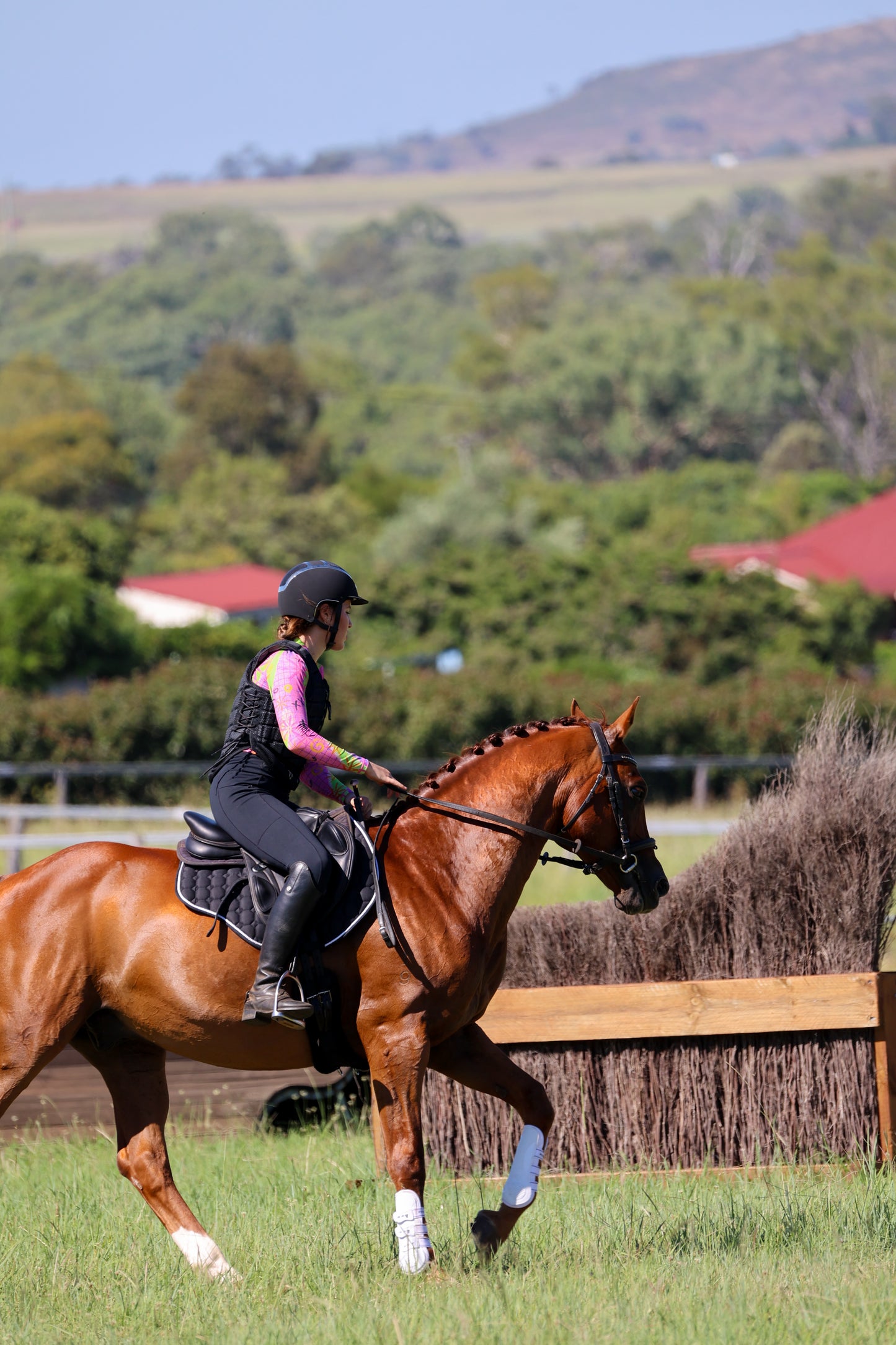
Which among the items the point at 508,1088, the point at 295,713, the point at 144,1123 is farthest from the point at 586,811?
the point at 144,1123

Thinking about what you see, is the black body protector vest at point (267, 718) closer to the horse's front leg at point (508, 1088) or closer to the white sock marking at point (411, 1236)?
the horse's front leg at point (508, 1088)

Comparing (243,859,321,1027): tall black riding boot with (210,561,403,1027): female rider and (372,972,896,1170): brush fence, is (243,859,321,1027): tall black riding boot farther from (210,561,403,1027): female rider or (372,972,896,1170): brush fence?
(372,972,896,1170): brush fence

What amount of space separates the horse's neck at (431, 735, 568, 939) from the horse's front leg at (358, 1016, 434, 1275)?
478 mm

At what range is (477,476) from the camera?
6606 cm

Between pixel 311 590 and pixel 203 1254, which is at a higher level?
pixel 311 590

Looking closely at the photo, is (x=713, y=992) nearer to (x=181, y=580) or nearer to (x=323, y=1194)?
(x=323, y=1194)

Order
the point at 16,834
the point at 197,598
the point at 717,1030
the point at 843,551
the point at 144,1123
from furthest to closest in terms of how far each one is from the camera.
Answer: the point at 843,551, the point at 197,598, the point at 16,834, the point at 717,1030, the point at 144,1123

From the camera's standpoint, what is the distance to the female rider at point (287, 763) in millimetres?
5520

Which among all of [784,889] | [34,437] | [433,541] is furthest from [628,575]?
[34,437]

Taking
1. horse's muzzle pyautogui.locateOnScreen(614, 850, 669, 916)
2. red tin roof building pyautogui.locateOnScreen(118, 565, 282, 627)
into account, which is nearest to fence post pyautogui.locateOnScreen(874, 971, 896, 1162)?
horse's muzzle pyautogui.locateOnScreen(614, 850, 669, 916)

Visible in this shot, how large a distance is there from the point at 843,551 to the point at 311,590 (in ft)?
163

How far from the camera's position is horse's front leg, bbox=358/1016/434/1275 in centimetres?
549

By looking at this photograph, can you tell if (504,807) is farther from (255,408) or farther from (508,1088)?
(255,408)

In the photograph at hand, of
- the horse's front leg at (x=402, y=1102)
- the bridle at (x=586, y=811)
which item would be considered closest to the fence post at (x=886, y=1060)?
the bridle at (x=586, y=811)
